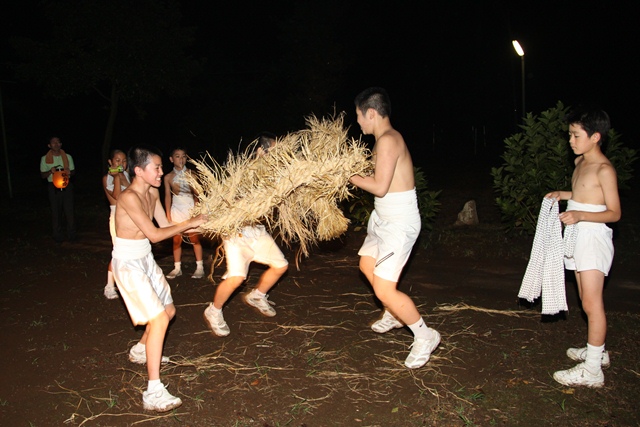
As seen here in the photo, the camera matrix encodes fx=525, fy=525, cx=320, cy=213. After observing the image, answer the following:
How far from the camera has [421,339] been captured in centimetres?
438

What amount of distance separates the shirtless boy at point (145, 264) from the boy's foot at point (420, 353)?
1857 mm

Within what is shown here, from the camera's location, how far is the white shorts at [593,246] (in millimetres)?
3914

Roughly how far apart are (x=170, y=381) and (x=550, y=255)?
3.26m

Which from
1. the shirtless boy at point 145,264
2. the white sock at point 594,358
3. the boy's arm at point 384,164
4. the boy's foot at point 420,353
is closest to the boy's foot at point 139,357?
the shirtless boy at point 145,264

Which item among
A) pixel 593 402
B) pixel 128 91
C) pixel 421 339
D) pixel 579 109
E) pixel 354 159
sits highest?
pixel 128 91

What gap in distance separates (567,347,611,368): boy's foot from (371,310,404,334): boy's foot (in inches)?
59.2

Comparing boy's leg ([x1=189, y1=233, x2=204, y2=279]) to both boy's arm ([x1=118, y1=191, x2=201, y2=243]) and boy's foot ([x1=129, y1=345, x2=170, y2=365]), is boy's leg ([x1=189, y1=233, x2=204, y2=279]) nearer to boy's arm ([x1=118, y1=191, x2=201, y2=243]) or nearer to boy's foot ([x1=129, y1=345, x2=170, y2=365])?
boy's foot ([x1=129, y1=345, x2=170, y2=365])

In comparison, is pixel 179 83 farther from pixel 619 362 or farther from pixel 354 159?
pixel 619 362

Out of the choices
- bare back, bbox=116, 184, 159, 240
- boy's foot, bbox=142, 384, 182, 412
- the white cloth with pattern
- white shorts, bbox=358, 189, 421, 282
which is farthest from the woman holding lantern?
the white cloth with pattern

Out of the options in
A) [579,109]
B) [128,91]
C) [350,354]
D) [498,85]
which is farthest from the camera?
[498,85]

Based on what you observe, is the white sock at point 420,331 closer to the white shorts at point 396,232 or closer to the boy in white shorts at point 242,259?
the white shorts at point 396,232

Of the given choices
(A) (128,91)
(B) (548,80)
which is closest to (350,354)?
(A) (128,91)

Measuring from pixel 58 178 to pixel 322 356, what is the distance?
6830 millimetres

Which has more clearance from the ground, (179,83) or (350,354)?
(179,83)
